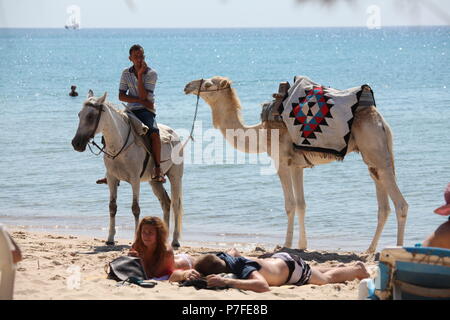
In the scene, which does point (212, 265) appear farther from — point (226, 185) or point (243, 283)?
point (226, 185)

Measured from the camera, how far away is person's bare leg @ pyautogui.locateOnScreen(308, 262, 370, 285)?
336 inches

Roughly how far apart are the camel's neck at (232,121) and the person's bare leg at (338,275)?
3.49 metres

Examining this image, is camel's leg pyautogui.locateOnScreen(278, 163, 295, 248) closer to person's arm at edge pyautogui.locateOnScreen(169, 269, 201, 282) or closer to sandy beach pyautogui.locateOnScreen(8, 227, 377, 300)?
sandy beach pyautogui.locateOnScreen(8, 227, 377, 300)

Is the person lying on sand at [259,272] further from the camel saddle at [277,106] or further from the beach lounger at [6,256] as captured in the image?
the camel saddle at [277,106]

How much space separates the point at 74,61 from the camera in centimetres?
8725

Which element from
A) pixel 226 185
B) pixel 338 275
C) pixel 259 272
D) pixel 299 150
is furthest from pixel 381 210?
pixel 226 185

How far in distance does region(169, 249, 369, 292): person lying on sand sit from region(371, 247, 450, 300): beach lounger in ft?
5.38

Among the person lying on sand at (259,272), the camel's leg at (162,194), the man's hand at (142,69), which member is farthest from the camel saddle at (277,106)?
the person lying on sand at (259,272)

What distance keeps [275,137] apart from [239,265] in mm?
3729

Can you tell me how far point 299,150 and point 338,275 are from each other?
3.11 metres

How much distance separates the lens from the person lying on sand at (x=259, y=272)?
786cm

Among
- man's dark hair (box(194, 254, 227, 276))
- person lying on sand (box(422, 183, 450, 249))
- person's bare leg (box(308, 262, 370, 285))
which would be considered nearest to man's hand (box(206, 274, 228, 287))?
man's dark hair (box(194, 254, 227, 276))

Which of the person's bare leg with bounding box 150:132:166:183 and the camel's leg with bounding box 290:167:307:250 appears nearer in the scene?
the person's bare leg with bounding box 150:132:166:183

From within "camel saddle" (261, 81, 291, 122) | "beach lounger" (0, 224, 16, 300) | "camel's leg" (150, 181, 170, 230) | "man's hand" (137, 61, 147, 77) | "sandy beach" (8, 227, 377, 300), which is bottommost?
"sandy beach" (8, 227, 377, 300)
